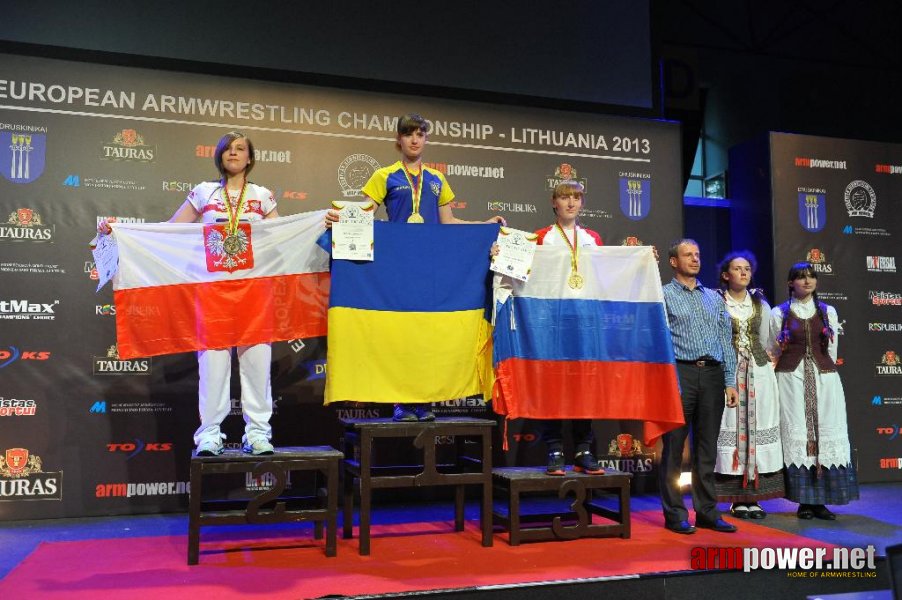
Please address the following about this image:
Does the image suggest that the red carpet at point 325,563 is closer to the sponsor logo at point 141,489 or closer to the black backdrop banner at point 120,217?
the sponsor logo at point 141,489

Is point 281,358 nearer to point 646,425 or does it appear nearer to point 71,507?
point 71,507

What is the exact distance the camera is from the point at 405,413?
3.84m

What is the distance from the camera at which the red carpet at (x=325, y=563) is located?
293 centimetres

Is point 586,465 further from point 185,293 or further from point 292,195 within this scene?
point 292,195

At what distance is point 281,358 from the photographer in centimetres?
488

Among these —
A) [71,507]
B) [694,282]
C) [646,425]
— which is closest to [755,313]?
[694,282]

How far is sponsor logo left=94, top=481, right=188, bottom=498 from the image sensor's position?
14.7 feet

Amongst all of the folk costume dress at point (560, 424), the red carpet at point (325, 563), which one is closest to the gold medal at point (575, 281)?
the folk costume dress at point (560, 424)

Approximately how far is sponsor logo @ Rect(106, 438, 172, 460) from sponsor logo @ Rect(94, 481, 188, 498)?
0.18 meters

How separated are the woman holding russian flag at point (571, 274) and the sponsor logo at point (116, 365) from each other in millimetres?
2482

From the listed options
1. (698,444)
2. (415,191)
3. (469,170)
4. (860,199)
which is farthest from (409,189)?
(860,199)

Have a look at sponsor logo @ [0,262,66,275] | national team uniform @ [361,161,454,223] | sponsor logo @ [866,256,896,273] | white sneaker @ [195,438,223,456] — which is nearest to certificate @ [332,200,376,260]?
national team uniform @ [361,161,454,223]

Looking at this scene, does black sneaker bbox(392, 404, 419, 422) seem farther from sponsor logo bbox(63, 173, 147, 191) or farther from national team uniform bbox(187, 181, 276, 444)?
sponsor logo bbox(63, 173, 147, 191)

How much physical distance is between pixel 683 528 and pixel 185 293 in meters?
2.82
